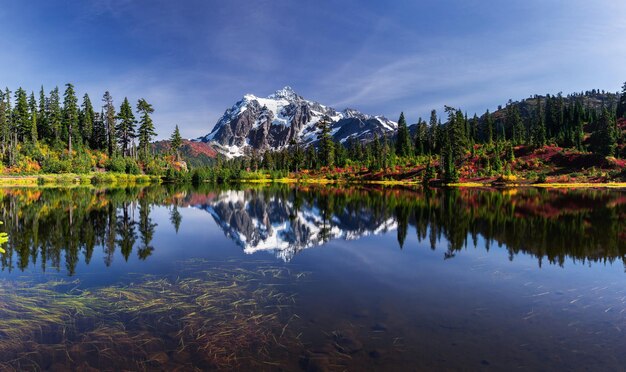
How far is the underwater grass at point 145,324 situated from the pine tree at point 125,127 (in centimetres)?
10439

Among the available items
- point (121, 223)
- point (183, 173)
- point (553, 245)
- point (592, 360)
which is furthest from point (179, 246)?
point (183, 173)

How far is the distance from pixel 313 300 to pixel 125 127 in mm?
110011

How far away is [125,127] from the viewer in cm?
10450

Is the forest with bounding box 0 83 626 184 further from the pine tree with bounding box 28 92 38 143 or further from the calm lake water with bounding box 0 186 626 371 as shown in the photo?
the calm lake water with bounding box 0 186 626 371

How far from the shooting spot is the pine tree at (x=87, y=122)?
10225 cm

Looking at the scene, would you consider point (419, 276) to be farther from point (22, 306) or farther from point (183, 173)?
point (183, 173)

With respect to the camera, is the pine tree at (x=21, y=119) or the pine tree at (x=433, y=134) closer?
the pine tree at (x=21, y=119)

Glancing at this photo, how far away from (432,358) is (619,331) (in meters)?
4.86

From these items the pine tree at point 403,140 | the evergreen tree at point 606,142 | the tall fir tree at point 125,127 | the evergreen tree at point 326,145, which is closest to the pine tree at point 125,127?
the tall fir tree at point 125,127

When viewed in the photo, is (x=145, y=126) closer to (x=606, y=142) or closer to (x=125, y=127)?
(x=125, y=127)

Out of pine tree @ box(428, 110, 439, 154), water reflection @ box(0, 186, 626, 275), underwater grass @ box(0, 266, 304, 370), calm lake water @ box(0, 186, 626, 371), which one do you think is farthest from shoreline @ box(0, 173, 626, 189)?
underwater grass @ box(0, 266, 304, 370)

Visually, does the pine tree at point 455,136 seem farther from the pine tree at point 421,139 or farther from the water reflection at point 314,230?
the water reflection at point 314,230

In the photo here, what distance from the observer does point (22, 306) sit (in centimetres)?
957

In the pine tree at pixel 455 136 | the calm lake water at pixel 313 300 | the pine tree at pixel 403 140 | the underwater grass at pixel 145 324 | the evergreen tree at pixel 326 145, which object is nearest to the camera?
the underwater grass at pixel 145 324
